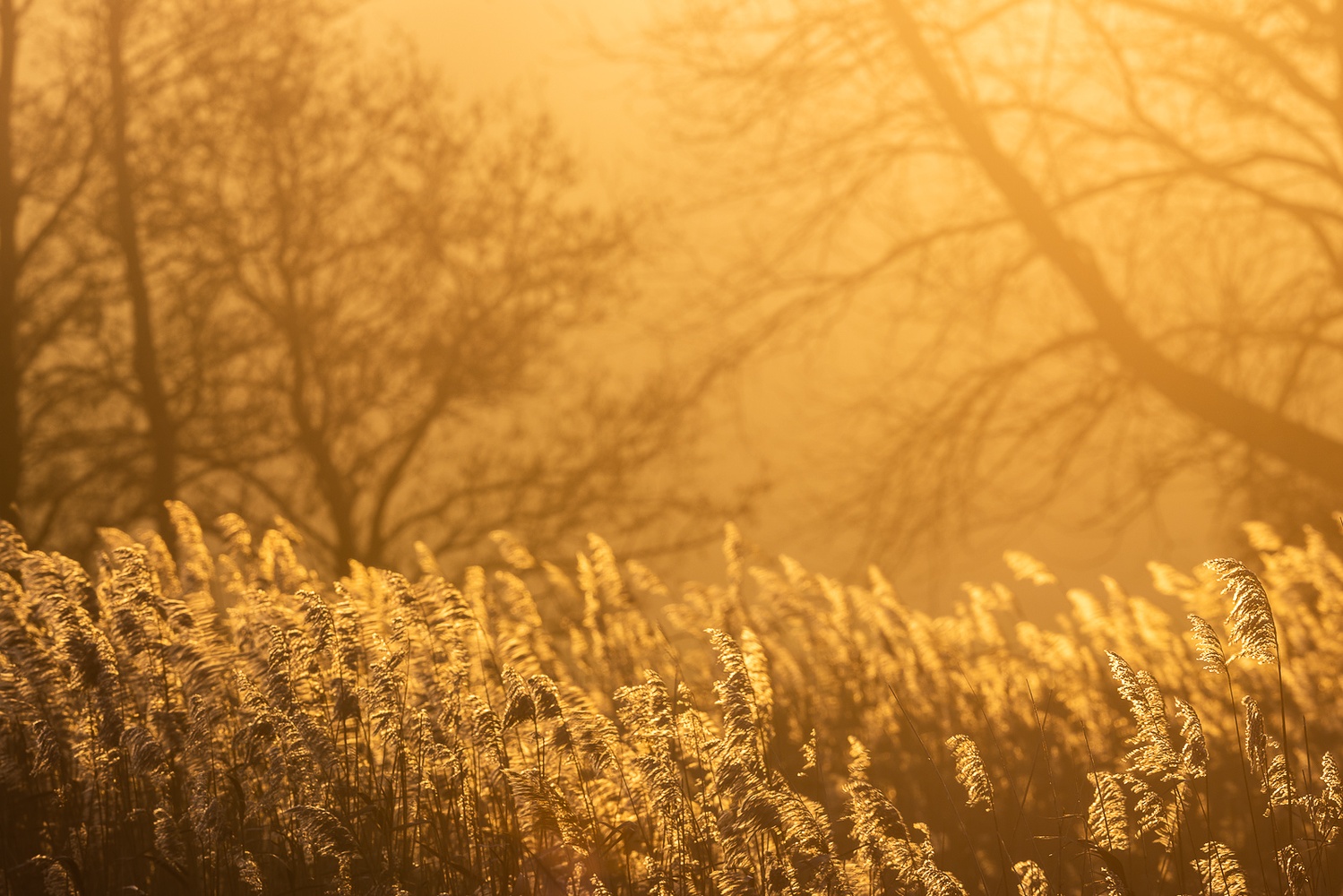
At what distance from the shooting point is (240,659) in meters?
4.52

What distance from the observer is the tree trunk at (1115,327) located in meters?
9.00

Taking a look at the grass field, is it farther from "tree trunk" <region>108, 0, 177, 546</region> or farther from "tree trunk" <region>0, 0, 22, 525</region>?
"tree trunk" <region>0, 0, 22, 525</region>

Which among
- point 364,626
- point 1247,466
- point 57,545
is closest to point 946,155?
point 1247,466

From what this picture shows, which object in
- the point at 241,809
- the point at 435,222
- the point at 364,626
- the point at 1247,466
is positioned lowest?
the point at 241,809

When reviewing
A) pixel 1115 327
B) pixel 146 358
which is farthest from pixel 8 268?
pixel 1115 327

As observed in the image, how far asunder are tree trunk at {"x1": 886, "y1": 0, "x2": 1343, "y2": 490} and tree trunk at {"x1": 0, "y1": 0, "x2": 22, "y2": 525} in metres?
8.37

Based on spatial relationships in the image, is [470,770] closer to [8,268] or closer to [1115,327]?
[1115,327]

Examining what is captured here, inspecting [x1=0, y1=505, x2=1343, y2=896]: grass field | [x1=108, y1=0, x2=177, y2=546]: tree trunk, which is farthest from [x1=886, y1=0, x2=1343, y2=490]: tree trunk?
[x1=108, y1=0, x2=177, y2=546]: tree trunk

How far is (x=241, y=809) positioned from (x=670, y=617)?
299cm

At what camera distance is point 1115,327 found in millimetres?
9133

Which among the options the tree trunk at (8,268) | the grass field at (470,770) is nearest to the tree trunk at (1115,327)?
the grass field at (470,770)

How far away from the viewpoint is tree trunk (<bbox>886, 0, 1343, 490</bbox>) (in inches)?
354

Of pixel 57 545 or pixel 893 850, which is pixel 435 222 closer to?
pixel 57 545

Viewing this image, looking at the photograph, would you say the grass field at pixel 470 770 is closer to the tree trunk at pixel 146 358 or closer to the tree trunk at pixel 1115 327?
the tree trunk at pixel 1115 327
